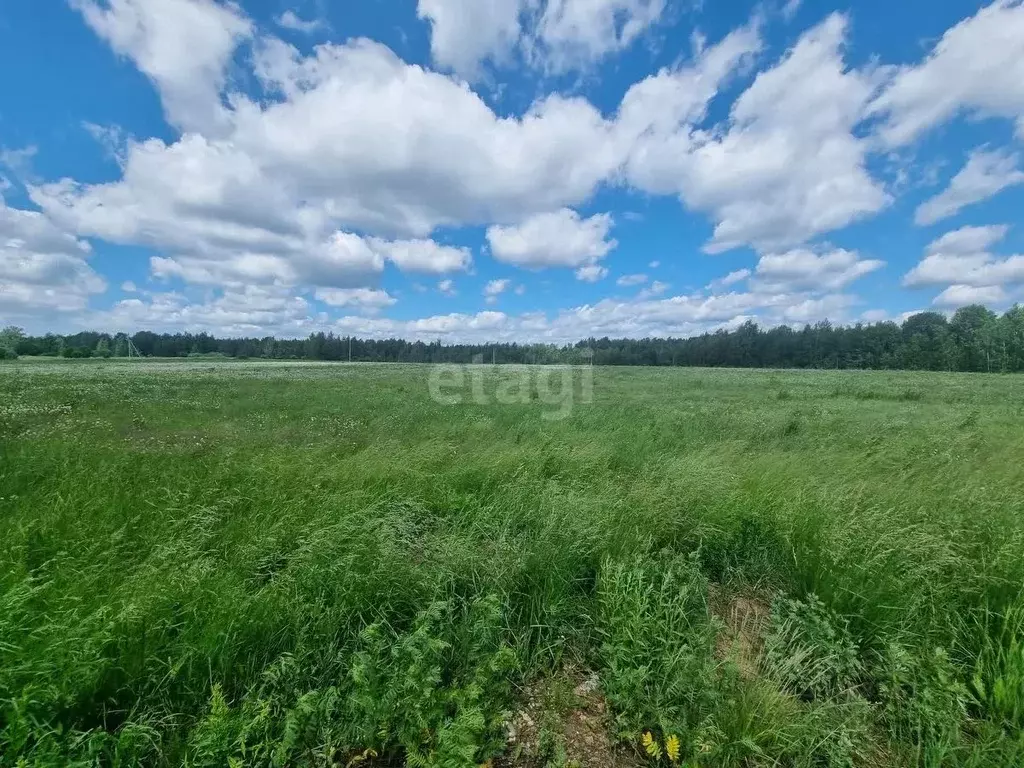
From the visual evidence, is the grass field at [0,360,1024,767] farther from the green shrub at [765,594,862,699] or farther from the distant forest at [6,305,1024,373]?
the distant forest at [6,305,1024,373]

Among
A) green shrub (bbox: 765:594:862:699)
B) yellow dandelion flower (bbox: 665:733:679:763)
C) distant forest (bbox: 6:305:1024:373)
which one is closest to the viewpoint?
A: yellow dandelion flower (bbox: 665:733:679:763)

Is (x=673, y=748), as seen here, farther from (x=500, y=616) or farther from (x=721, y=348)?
(x=721, y=348)

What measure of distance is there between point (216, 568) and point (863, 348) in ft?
408

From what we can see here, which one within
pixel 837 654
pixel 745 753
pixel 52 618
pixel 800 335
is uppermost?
pixel 800 335

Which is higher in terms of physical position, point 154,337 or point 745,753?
point 154,337

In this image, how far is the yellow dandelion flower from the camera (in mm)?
2461

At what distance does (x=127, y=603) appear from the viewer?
3031 millimetres

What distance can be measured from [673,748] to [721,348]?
119 m

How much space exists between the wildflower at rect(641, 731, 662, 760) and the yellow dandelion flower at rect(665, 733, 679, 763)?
6cm

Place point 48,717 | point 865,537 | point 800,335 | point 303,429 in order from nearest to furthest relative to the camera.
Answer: point 48,717 → point 865,537 → point 303,429 → point 800,335

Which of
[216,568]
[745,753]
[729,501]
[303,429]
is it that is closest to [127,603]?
[216,568]

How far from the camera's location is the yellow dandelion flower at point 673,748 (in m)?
2.46

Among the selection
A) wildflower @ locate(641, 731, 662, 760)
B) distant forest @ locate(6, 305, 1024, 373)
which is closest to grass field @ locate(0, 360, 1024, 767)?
wildflower @ locate(641, 731, 662, 760)

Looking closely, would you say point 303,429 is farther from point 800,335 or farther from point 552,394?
point 800,335
